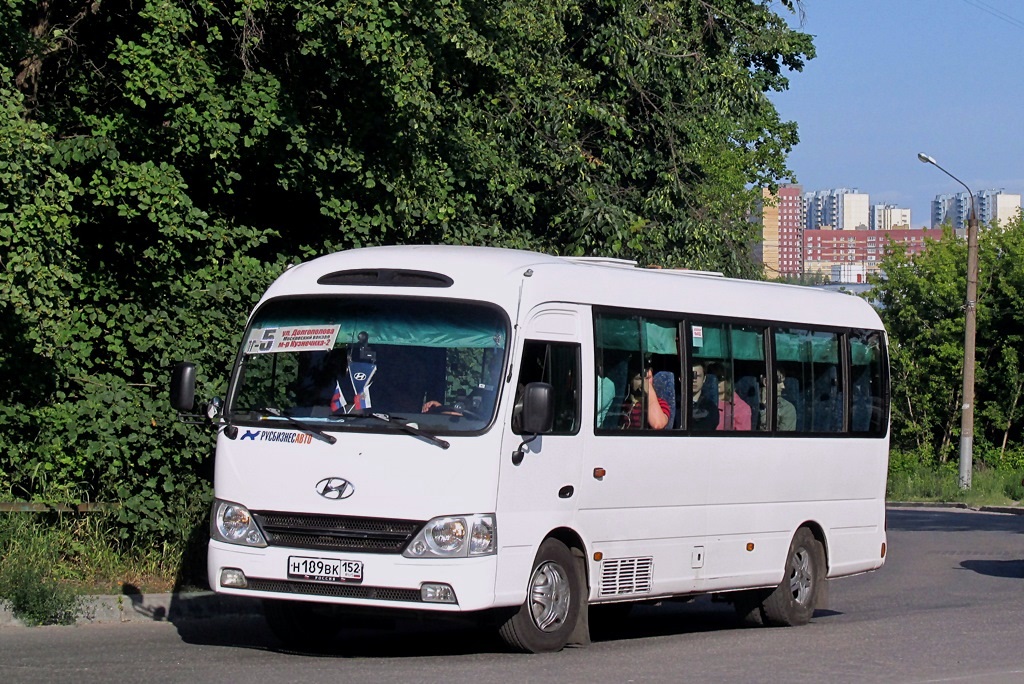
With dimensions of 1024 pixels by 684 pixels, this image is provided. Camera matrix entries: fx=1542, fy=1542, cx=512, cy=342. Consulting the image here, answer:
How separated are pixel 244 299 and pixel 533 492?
5.24 m

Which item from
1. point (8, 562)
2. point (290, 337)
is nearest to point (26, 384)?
point (8, 562)

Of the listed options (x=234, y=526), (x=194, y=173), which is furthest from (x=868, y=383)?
(x=234, y=526)

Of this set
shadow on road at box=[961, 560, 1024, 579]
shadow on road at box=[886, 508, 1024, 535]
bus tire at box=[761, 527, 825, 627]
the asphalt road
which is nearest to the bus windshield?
the asphalt road

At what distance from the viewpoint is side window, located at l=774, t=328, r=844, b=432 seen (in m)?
13.1

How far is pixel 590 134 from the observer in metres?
→ 19.6

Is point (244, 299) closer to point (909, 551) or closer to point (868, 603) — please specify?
point (868, 603)

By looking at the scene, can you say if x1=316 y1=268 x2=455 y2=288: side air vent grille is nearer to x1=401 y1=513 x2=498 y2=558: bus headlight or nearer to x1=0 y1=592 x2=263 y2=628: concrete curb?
x1=401 y1=513 x2=498 y2=558: bus headlight

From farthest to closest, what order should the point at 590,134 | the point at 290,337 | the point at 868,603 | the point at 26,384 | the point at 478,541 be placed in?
the point at 590,134
the point at 868,603
the point at 26,384
the point at 290,337
the point at 478,541

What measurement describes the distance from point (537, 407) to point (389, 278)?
1498 millimetres

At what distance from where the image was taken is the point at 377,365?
31.9 ft

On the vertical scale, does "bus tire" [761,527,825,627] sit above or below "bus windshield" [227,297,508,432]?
below

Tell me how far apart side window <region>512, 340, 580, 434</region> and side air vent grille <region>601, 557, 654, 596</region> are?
3.48ft

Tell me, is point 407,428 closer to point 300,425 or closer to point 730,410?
point 300,425

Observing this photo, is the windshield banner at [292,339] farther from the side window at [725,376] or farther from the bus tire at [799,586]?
the bus tire at [799,586]
